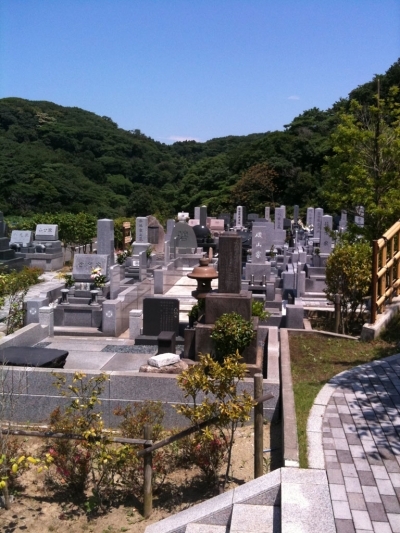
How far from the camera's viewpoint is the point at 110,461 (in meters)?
5.89

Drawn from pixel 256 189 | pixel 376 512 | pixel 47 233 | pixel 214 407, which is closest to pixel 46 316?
pixel 214 407

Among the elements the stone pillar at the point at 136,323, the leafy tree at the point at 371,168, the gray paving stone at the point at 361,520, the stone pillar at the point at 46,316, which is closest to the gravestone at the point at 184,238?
the leafy tree at the point at 371,168

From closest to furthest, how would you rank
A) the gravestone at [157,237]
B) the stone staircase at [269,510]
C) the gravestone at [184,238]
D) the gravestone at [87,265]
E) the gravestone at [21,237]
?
the stone staircase at [269,510]
the gravestone at [87,265]
the gravestone at [184,238]
the gravestone at [21,237]
the gravestone at [157,237]

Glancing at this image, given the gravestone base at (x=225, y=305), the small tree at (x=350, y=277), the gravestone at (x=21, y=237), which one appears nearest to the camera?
the gravestone base at (x=225, y=305)

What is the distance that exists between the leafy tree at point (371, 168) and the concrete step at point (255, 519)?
8939mm

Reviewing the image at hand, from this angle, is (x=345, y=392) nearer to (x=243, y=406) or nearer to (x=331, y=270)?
(x=243, y=406)

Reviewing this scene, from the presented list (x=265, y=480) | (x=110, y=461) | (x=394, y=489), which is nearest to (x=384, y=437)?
(x=394, y=489)

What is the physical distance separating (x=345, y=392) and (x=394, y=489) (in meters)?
2.32

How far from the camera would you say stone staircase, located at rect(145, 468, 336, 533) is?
4.40 meters

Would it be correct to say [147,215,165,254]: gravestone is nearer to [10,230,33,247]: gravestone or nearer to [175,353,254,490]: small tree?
[10,230,33,247]: gravestone

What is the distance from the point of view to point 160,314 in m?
11.7

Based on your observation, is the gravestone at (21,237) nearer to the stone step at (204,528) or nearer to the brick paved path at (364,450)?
the brick paved path at (364,450)

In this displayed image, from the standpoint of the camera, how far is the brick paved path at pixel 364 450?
4.51 meters

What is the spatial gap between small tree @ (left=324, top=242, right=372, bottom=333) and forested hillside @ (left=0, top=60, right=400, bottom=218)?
22359 millimetres
